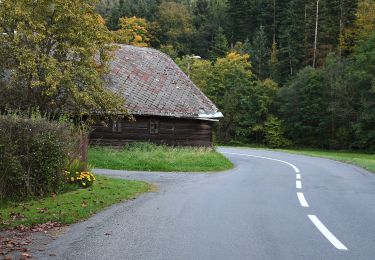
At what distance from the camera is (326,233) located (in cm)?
847

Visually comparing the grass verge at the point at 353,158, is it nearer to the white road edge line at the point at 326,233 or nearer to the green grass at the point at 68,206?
the white road edge line at the point at 326,233

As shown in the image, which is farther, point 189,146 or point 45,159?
point 189,146

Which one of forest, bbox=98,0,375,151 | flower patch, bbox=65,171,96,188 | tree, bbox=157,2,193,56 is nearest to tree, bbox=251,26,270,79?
forest, bbox=98,0,375,151

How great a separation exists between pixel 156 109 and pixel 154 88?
2.50 meters

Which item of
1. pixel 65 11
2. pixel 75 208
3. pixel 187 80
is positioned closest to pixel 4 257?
pixel 75 208

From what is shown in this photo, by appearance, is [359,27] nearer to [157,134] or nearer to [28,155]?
[157,134]

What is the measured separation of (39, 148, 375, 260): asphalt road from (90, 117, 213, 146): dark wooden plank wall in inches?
542

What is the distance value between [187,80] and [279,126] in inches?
1247

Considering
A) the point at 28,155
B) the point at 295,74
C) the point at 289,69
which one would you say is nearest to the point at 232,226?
the point at 28,155

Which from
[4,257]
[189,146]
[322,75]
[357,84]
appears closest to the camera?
[4,257]

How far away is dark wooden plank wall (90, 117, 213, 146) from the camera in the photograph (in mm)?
28828

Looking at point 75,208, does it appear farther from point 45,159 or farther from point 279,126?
point 279,126

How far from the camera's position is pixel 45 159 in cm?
1176

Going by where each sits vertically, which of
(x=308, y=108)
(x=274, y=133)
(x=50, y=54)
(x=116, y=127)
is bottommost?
(x=116, y=127)
